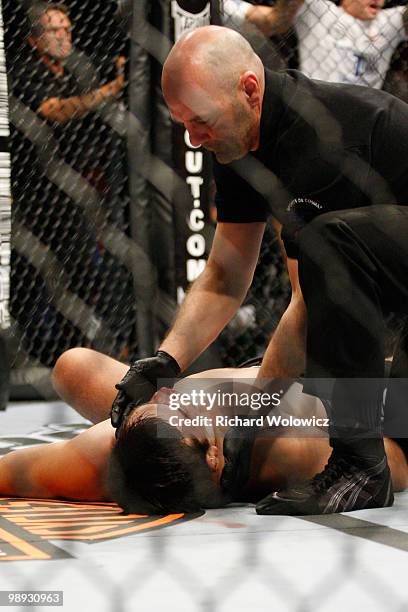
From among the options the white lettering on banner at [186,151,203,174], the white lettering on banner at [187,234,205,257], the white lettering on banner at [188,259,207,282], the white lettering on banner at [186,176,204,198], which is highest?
the white lettering on banner at [186,151,203,174]

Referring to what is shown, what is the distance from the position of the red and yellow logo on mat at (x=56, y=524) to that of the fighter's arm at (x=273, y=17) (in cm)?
164

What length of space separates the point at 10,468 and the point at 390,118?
0.81m

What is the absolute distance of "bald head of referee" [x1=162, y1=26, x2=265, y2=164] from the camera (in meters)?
1.49

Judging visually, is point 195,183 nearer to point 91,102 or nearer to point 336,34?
point 91,102

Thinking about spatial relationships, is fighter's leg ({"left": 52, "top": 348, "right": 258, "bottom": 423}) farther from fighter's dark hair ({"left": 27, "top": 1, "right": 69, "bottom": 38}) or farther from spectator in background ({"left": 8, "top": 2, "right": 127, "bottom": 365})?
fighter's dark hair ({"left": 27, "top": 1, "right": 69, "bottom": 38})

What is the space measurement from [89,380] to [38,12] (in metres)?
1.29

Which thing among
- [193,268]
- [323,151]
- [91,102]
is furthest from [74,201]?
[323,151]

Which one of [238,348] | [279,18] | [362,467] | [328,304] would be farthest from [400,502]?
[279,18]

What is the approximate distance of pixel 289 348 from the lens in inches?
65.7

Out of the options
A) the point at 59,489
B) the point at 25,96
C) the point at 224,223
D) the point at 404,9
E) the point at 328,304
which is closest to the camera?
the point at 328,304

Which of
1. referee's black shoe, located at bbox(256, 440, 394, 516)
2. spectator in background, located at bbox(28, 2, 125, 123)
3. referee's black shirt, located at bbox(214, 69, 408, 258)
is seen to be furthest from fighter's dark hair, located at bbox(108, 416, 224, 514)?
spectator in background, located at bbox(28, 2, 125, 123)

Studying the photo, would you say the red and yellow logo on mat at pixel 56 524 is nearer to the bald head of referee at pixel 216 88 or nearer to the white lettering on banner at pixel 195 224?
the bald head of referee at pixel 216 88

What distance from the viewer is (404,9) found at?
290 cm

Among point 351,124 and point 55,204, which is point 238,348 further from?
point 351,124
